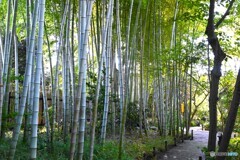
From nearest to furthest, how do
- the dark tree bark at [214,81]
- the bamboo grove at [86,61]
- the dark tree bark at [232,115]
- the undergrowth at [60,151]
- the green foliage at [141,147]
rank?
the bamboo grove at [86,61] < the dark tree bark at [232,115] < the undergrowth at [60,151] < the dark tree bark at [214,81] < the green foliage at [141,147]

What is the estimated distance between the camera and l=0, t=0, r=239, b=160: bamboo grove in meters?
2.91

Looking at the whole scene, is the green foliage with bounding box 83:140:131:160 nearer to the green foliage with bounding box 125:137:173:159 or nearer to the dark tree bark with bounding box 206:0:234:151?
the green foliage with bounding box 125:137:173:159

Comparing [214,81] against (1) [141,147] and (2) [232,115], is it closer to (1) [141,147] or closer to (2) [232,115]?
(2) [232,115]

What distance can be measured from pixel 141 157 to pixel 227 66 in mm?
7374

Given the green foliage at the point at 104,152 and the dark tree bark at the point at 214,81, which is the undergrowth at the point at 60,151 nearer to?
the green foliage at the point at 104,152

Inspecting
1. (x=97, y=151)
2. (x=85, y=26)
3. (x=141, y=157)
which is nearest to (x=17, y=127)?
(x=85, y=26)

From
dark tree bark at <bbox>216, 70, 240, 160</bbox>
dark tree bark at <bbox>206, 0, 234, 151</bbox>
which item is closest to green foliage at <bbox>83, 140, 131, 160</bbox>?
dark tree bark at <bbox>206, 0, 234, 151</bbox>

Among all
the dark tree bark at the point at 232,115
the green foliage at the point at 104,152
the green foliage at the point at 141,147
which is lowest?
the green foliage at the point at 141,147

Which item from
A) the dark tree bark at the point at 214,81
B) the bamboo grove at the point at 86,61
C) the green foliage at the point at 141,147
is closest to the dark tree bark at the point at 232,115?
the dark tree bark at the point at 214,81

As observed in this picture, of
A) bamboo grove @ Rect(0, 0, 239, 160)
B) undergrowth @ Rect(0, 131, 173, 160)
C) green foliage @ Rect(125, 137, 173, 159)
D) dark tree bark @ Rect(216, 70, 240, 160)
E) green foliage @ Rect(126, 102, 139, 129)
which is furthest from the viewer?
green foliage @ Rect(126, 102, 139, 129)

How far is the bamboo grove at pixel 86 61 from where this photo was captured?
2.91 metres

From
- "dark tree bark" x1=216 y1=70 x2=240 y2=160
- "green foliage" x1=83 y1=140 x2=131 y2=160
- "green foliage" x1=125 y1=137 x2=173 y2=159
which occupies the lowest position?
"green foliage" x1=125 y1=137 x2=173 y2=159

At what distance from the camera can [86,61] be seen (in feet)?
10.3

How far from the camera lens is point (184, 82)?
1074 centimetres
